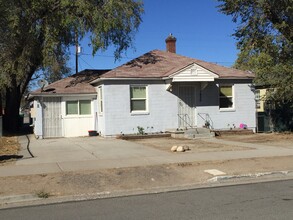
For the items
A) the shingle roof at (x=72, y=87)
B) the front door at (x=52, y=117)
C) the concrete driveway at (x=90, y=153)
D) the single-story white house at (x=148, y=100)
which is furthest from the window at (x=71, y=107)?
the concrete driveway at (x=90, y=153)

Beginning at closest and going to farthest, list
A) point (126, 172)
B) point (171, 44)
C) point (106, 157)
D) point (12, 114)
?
point (126, 172), point (106, 157), point (171, 44), point (12, 114)

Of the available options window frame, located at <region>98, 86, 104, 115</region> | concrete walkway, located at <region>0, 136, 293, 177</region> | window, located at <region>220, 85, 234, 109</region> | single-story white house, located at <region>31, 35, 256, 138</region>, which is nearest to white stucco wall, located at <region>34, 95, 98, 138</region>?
single-story white house, located at <region>31, 35, 256, 138</region>

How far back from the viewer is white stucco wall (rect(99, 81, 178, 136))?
2158cm

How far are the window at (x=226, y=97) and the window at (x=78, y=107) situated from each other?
765 cm

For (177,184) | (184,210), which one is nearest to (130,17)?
(177,184)

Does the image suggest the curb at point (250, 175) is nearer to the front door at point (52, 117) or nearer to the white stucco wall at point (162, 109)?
the white stucco wall at point (162, 109)

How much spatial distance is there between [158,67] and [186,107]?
2833 mm

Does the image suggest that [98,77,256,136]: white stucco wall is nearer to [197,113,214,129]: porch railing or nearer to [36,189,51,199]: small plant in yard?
[197,113,214,129]: porch railing

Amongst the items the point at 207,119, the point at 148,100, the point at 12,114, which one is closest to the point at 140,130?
the point at 148,100

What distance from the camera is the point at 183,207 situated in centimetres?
739

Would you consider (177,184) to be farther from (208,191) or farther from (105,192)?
(105,192)

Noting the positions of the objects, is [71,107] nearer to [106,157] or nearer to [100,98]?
[100,98]

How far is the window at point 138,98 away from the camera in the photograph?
22141 mm

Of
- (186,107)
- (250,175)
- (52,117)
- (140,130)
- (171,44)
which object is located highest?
(171,44)
